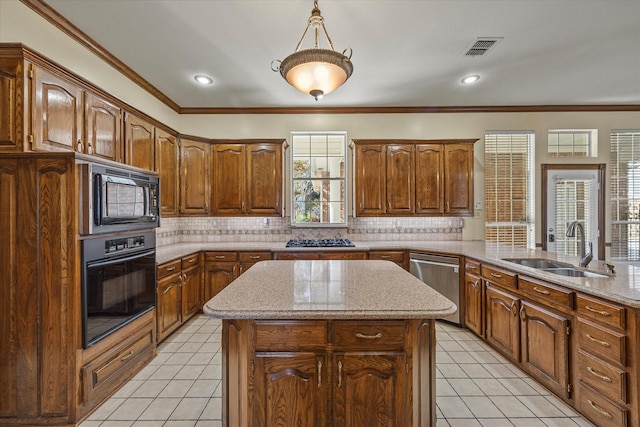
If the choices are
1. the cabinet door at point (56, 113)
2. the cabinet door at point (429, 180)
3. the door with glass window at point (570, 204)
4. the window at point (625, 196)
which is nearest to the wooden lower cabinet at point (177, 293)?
the cabinet door at point (56, 113)

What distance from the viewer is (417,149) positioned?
398 cm

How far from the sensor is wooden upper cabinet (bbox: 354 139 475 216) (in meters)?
3.97

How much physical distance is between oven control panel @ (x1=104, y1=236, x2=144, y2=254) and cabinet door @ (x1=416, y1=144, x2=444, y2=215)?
3233 mm

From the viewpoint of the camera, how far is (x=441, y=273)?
11.4 feet

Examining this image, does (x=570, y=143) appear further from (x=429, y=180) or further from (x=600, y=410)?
(x=600, y=410)

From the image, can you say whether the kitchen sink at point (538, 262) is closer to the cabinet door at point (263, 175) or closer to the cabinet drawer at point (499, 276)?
the cabinet drawer at point (499, 276)

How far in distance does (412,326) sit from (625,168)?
17.4 ft

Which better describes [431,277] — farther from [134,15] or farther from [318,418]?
[134,15]

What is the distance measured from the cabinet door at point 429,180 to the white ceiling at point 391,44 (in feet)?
2.52

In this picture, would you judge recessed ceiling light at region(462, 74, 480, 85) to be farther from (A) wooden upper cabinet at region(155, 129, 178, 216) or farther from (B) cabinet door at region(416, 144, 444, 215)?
(A) wooden upper cabinet at region(155, 129, 178, 216)

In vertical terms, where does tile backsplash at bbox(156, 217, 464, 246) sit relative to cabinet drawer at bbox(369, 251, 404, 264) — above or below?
above

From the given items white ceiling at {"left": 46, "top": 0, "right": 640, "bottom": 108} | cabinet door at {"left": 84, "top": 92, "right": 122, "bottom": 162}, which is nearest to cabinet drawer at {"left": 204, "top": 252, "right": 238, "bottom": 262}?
cabinet door at {"left": 84, "top": 92, "right": 122, "bottom": 162}

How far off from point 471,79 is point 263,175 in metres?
2.81

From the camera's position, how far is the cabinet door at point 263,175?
403cm
